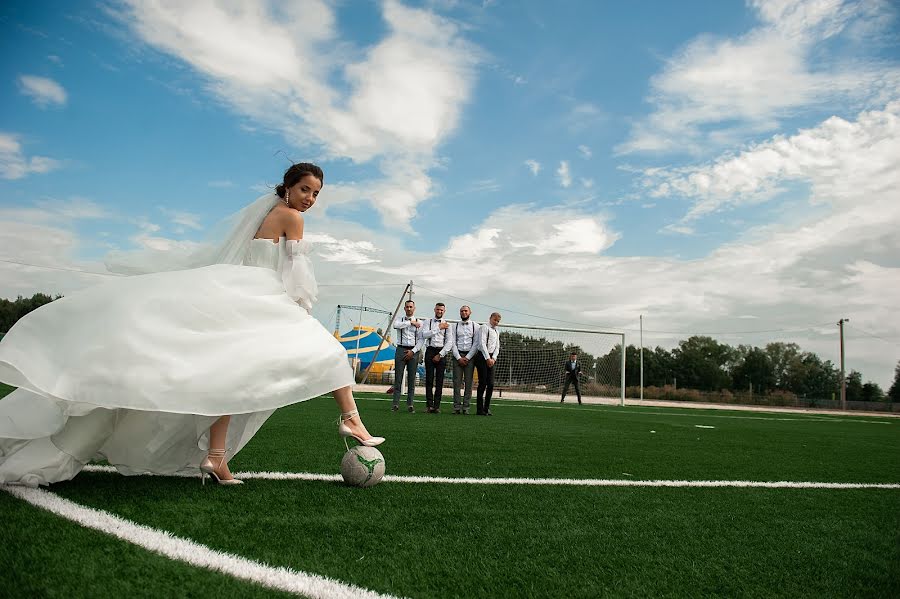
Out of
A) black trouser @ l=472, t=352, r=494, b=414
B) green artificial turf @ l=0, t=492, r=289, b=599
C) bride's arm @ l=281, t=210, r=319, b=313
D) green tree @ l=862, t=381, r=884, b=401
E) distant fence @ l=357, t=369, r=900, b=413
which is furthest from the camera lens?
green tree @ l=862, t=381, r=884, b=401

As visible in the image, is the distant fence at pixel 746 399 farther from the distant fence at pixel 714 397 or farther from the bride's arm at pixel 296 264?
the bride's arm at pixel 296 264

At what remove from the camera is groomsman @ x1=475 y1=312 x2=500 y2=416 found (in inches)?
502

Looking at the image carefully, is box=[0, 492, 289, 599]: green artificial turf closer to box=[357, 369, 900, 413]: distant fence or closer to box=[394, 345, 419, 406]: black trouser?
box=[394, 345, 419, 406]: black trouser

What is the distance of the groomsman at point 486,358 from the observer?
41.9 feet

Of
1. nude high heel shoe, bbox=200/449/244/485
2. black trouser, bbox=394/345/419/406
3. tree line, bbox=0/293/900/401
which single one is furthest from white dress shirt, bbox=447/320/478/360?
tree line, bbox=0/293/900/401

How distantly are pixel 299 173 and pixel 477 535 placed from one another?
255cm

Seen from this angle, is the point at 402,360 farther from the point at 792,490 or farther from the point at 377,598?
the point at 377,598

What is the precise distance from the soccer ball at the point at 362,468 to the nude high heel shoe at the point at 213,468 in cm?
63

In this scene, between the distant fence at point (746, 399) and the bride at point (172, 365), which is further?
the distant fence at point (746, 399)

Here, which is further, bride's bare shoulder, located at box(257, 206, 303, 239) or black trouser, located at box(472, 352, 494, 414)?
black trouser, located at box(472, 352, 494, 414)

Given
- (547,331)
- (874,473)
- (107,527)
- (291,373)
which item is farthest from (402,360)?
(547,331)

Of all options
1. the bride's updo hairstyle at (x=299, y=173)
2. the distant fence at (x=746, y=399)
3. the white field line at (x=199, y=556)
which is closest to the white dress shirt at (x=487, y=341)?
the bride's updo hairstyle at (x=299, y=173)

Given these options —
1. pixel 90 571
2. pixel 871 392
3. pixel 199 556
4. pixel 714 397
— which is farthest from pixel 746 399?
pixel 90 571

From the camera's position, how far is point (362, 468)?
385cm
